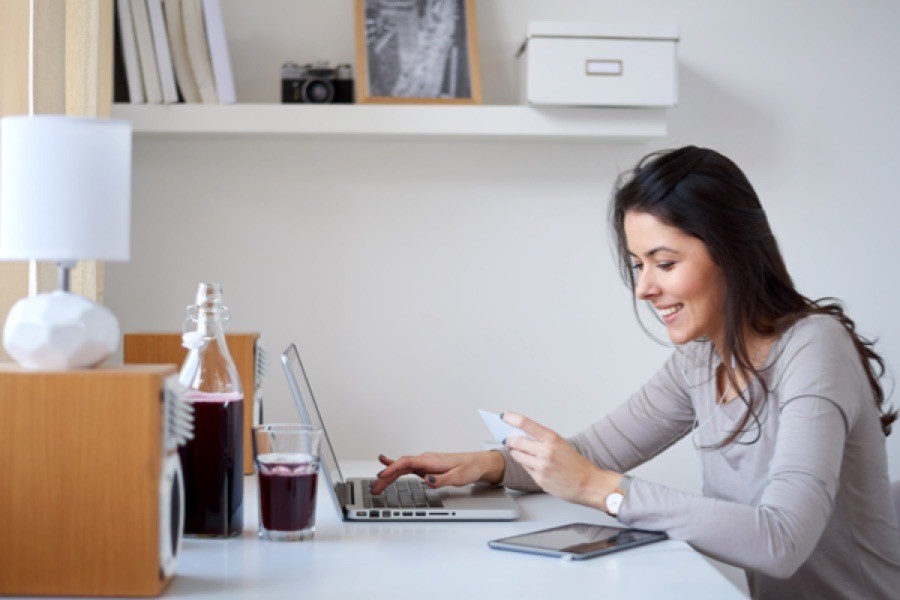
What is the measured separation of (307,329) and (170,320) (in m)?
0.32

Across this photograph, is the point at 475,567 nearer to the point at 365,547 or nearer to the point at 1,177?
the point at 365,547

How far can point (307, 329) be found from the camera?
8.13 feet

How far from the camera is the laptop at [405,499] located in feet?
4.52

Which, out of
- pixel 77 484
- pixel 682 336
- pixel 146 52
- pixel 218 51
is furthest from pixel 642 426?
pixel 146 52

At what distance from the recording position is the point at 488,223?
251cm

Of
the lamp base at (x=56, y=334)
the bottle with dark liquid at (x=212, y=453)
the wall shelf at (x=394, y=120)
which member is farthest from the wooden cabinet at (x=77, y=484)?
the wall shelf at (x=394, y=120)

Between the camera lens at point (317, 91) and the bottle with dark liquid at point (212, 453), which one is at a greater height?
the camera lens at point (317, 91)

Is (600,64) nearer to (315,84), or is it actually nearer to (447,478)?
(315,84)

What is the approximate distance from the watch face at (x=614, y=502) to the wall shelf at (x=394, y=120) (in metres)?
1.16

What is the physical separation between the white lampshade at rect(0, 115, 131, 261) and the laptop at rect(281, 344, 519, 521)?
36cm

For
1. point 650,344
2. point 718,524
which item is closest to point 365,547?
point 718,524

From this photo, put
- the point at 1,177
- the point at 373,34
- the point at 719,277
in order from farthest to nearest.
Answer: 1. the point at 373,34
2. the point at 719,277
3. the point at 1,177

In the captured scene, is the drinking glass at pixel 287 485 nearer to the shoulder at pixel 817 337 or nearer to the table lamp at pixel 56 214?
the table lamp at pixel 56 214

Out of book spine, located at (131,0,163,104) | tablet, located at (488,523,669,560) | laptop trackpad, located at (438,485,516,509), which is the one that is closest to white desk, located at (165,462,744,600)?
tablet, located at (488,523,669,560)
